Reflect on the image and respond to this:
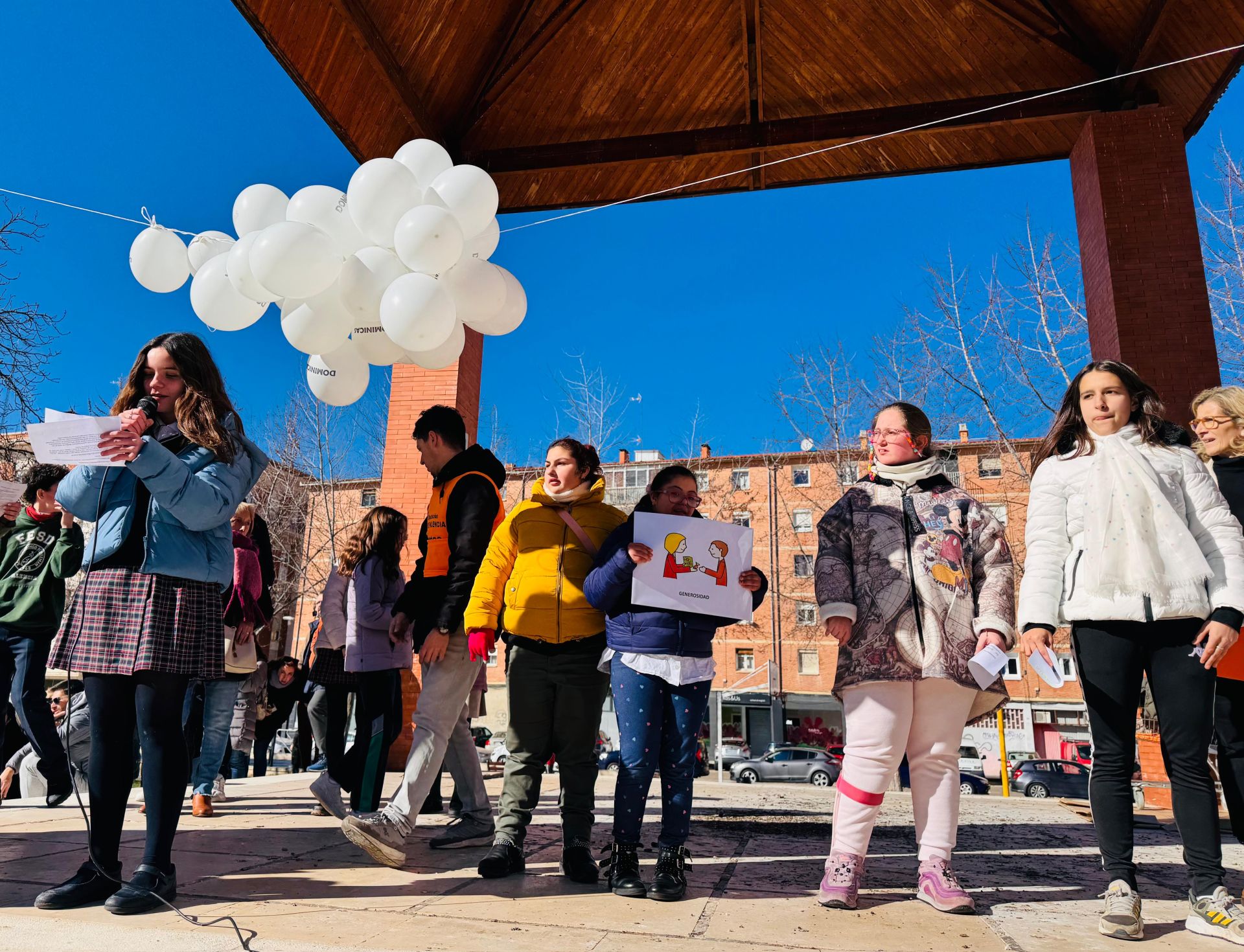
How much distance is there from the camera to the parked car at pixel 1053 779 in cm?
2367

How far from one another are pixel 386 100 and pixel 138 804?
6426 millimetres

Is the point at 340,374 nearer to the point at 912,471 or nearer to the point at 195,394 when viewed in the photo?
the point at 195,394

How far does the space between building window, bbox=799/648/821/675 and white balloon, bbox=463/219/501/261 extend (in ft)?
124

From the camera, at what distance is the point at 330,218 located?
15.3ft

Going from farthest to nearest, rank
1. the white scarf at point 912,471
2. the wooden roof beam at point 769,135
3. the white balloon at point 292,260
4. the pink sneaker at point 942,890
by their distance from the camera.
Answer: the wooden roof beam at point 769,135 < the white balloon at point 292,260 < the white scarf at point 912,471 < the pink sneaker at point 942,890

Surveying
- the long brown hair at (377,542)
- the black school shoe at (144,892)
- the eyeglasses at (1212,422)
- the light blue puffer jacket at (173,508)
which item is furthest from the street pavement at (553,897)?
the eyeglasses at (1212,422)

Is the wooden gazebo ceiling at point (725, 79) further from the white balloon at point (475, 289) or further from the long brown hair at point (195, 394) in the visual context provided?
the long brown hair at point (195, 394)

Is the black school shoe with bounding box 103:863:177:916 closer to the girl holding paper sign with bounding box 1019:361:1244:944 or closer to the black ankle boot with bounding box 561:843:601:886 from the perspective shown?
the black ankle boot with bounding box 561:843:601:886

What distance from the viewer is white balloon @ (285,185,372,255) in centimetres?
465

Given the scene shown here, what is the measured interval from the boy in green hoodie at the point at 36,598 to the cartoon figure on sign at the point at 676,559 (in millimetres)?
3274

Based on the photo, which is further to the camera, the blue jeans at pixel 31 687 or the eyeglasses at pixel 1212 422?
the blue jeans at pixel 31 687

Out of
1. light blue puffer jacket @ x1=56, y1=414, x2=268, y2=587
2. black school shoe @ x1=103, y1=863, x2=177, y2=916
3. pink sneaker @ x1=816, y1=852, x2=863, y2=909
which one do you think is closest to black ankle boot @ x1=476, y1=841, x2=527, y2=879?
black school shoe @ x1=103, y1=863, x2=177, y2=916

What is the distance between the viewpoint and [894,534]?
325 cm

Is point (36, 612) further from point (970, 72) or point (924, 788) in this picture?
point (970, 72)
